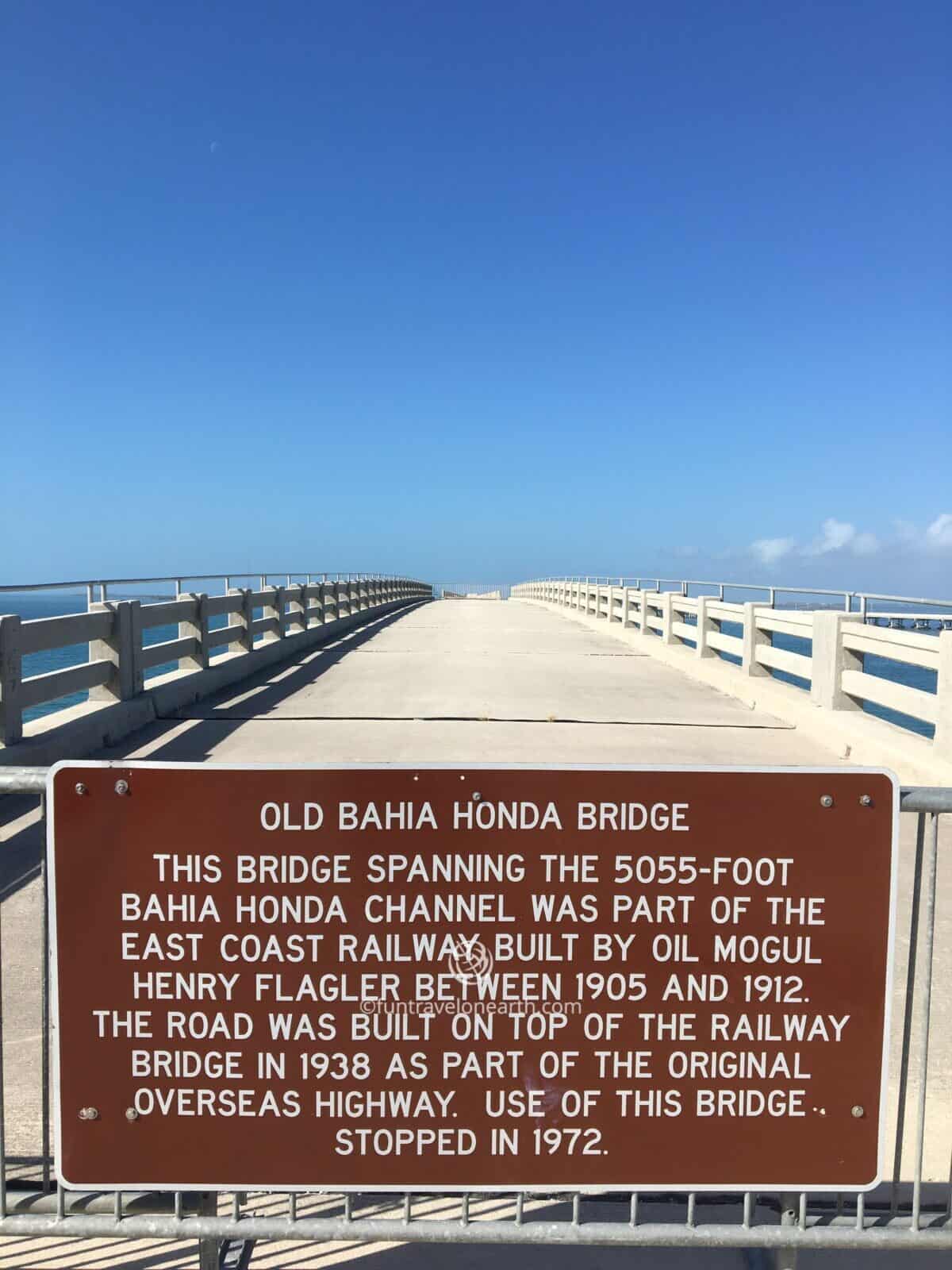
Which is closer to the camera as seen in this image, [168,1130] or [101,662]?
[168,1130]

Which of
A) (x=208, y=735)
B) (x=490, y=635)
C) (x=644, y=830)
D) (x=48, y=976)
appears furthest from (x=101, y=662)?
(x=490, y=635)

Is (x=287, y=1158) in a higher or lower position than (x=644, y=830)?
lower

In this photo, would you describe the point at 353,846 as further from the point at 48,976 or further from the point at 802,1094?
the point at 802,1094

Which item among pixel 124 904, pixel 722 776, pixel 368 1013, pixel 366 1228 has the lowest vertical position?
pixel 366 1228

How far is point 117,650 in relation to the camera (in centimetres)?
995

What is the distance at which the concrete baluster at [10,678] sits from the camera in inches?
289

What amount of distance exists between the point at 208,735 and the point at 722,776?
8146 mm

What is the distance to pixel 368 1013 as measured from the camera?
250 centimetres

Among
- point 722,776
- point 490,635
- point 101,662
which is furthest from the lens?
point 490,635

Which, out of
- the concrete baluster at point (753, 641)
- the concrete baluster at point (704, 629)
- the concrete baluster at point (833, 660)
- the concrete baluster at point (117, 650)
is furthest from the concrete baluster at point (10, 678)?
the concrete baluster at point (704, 629)

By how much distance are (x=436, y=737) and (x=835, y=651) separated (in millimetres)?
4331

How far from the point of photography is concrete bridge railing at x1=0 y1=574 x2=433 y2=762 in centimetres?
768

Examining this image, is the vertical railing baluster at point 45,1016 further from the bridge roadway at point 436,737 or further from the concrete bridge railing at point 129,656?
the concrete bridge railing at point 129,656

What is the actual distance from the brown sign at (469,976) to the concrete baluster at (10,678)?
545cm
